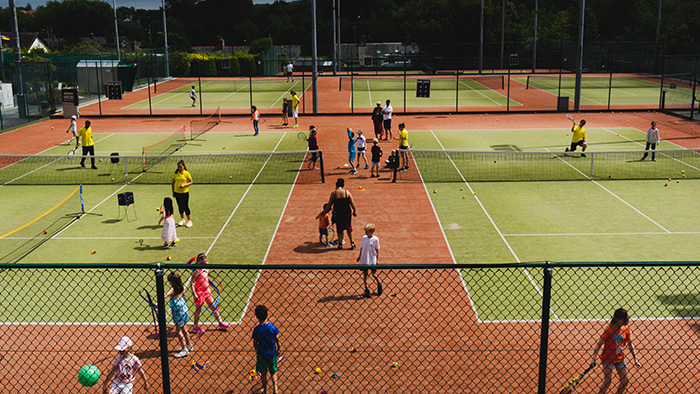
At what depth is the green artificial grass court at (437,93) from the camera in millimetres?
47406

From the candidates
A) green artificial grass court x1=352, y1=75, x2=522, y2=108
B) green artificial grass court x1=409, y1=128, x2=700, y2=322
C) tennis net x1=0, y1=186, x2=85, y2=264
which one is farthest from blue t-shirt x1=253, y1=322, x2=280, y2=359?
green artificial grass court x1=352, y1=75, x2=522, y2=108

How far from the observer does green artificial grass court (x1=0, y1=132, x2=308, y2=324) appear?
13.2 m

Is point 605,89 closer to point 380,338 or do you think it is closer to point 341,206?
point 341,206

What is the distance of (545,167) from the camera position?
82.6ft

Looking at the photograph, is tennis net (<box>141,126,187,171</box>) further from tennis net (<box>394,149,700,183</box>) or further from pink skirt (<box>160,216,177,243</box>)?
tennis net (<box>394,149,700,183</box>)

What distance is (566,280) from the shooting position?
1374cm

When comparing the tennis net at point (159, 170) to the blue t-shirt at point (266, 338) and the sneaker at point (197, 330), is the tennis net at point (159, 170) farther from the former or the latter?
the blue t-shirt at point (266, 338)

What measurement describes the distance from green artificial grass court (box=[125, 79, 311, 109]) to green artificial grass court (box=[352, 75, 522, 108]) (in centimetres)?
575

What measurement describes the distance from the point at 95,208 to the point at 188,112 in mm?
24477

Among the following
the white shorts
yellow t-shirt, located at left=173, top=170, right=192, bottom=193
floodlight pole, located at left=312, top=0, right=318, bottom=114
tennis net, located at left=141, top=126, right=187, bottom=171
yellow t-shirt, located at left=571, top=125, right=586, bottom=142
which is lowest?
the white shorts

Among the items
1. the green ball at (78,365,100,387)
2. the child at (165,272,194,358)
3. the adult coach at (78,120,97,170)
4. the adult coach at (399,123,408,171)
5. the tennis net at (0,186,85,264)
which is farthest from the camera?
the adult coach at (78,120,97,170)

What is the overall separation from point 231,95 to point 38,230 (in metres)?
38.5

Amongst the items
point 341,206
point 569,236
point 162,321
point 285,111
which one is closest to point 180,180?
point 341,206

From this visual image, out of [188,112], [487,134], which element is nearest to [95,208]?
[487,134]
